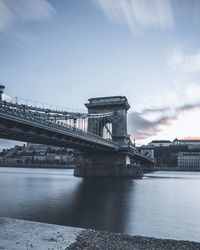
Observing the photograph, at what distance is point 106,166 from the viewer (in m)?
74.8

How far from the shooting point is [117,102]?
80688 millimetres

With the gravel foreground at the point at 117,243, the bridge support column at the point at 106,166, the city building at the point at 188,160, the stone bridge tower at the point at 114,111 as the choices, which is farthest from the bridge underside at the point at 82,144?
the city building at the point at 188,160

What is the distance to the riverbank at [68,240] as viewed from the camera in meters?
11.7

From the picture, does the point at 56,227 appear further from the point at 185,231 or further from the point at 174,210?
the point at 174,210

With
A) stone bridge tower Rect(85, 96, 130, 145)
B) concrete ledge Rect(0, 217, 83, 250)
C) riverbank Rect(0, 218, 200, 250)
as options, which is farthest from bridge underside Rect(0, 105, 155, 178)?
riverbank Rect(0, 218, 200, 250)

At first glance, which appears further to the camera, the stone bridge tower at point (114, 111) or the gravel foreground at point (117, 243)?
the stone bridge tower at point (114, 111)

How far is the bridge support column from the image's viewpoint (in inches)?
2894

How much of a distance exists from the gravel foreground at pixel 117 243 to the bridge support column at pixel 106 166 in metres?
59.8

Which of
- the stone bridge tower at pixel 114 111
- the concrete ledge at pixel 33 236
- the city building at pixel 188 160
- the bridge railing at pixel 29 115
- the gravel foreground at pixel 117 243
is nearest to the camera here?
the concrete ledge at pixel 33 236

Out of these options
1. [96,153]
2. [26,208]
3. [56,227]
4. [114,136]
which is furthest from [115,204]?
[114,136]

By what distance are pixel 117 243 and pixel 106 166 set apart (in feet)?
205

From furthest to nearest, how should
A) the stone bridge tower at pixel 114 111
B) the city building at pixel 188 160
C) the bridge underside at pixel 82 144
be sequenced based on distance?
the city building at pixel 188 160
the stone bridge tower at pixel 114 111
the bridge underside at pixel 82 144

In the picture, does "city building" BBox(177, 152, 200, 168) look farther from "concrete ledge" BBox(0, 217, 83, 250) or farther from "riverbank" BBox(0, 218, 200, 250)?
"riverbank" BBox(0, 218, 200, 250)

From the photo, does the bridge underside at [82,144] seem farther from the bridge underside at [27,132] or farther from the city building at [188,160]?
the city building at [188,160]
